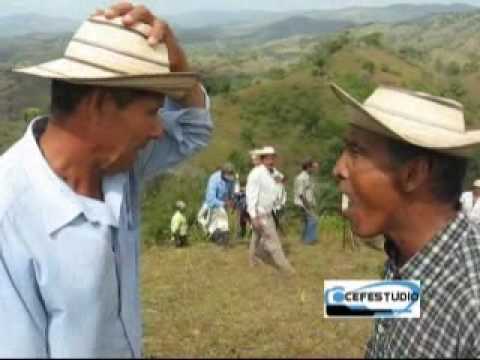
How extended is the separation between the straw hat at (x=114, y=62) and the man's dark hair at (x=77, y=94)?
0.02 m

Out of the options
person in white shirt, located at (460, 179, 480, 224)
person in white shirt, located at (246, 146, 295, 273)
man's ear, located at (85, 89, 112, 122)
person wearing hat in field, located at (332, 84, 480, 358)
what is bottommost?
person in white shirt, located at (246, 146, 295, 273)

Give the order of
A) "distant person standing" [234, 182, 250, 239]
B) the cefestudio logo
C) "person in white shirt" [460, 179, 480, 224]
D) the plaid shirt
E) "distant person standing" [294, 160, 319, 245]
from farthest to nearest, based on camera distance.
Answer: "distant person standing" [234, 182, 250, 239]
"distant person standing" [294, 160, 319, 245]
"person in white shirt" [460, 179, 480, 224]
the plaid shirt
the cefestudio logo

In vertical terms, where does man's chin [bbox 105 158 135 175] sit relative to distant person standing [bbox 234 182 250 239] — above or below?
above

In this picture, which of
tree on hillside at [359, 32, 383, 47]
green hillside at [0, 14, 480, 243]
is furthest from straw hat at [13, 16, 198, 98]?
tree on hillside at [359, 32, 383, 47]

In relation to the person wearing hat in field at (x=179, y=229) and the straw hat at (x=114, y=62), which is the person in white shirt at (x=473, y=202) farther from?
the straw hat at (x=114, y=62)

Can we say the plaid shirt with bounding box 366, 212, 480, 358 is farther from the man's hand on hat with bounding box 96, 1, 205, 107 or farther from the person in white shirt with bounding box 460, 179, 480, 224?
the person in white shirt with bounding box 460, 179, 480, 224

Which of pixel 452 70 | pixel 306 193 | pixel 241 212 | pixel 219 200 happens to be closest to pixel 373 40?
pixel 452 70

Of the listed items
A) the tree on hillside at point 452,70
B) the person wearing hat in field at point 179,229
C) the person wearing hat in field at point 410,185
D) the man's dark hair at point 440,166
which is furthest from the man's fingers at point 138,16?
the tree on hillside at point 452,70

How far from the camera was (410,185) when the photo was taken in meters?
2.30

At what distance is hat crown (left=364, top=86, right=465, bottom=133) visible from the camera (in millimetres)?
2314

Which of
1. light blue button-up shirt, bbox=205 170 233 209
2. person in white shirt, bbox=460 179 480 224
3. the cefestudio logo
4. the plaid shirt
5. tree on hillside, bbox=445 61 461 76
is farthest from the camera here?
tree on hillside, bbox=445 61 461 76

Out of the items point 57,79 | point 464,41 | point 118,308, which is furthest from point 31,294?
point 464,41

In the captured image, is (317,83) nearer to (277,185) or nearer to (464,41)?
(277,185)

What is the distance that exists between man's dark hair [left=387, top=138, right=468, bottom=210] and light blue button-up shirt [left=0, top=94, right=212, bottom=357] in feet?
2.44
